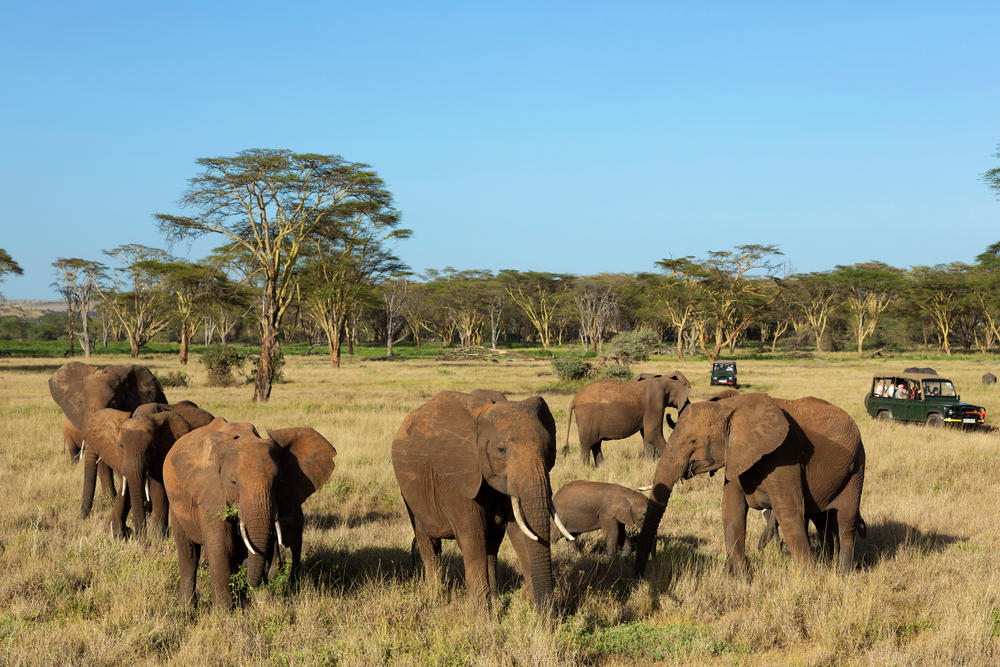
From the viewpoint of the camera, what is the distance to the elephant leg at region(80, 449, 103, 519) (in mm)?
9555

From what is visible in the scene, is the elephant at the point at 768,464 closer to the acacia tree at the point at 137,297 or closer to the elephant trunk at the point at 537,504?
the elephant trunk at the point at 537,504

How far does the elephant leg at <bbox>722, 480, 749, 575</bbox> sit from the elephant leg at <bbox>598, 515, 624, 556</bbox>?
4.67ft

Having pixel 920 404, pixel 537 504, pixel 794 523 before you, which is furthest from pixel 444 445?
pixel 920 404

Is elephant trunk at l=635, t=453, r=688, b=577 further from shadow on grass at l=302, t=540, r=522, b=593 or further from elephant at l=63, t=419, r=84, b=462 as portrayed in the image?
elephant at l=63, t=419, r=84, b=462

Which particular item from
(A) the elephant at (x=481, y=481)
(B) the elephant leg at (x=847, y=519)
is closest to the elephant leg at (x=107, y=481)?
(A) the elephant at (x=481, y=481)

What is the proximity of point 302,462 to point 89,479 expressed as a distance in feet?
15.7

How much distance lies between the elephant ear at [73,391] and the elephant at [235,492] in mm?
5207

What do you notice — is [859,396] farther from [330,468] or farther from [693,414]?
[330,468]

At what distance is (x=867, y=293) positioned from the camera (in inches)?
3004

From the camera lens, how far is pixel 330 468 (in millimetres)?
6430

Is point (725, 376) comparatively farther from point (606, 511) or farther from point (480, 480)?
point (480, 480)

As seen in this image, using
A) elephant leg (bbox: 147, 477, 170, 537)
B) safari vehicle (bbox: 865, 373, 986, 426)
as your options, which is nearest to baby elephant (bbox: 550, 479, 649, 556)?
elephant leg (bbox: 147, 477, 170, 537)

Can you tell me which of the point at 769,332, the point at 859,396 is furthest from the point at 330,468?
the point at 769,332

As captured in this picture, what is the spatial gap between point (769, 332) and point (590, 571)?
86528 mm
